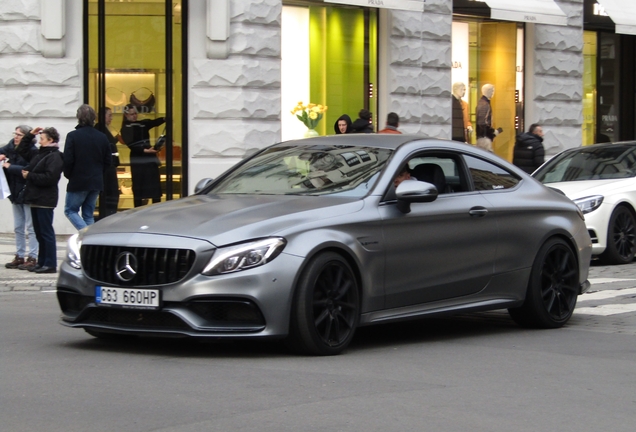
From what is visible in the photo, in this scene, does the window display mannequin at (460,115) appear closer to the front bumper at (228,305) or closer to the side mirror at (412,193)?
the side mirror at (412,193)

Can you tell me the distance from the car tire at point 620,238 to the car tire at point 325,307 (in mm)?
8250

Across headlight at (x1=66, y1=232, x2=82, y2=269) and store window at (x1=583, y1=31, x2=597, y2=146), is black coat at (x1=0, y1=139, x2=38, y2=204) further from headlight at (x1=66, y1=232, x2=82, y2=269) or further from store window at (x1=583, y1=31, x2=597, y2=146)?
store window at (x1=583, y1=31, x2=597, y2=146)

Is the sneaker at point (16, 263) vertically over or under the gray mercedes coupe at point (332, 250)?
under

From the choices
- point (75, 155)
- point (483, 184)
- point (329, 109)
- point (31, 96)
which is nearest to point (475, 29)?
point (329, 109)

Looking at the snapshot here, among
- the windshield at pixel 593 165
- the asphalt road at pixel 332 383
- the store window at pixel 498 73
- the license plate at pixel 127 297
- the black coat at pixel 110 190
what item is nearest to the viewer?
the asphalt road at pixel 332 383

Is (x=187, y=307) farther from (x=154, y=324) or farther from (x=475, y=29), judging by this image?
(x=475, y=29)

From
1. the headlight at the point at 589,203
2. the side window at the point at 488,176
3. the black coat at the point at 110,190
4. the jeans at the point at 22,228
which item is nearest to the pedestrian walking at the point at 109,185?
the black coat at the point at 110,190

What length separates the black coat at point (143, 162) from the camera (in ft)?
66.0

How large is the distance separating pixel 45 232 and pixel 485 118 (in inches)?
506

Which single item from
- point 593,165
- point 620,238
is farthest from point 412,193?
point 593,165

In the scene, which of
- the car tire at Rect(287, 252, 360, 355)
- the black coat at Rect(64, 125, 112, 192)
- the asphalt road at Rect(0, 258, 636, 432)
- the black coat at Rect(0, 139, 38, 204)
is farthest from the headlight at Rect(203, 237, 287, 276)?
the black coat at Rect(0, 139, 38, 204)

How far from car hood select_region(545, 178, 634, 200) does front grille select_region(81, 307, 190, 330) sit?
896 centimetres

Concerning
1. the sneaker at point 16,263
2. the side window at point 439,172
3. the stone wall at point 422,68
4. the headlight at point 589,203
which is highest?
the stone wall at point 422,68

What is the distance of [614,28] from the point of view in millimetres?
28016
